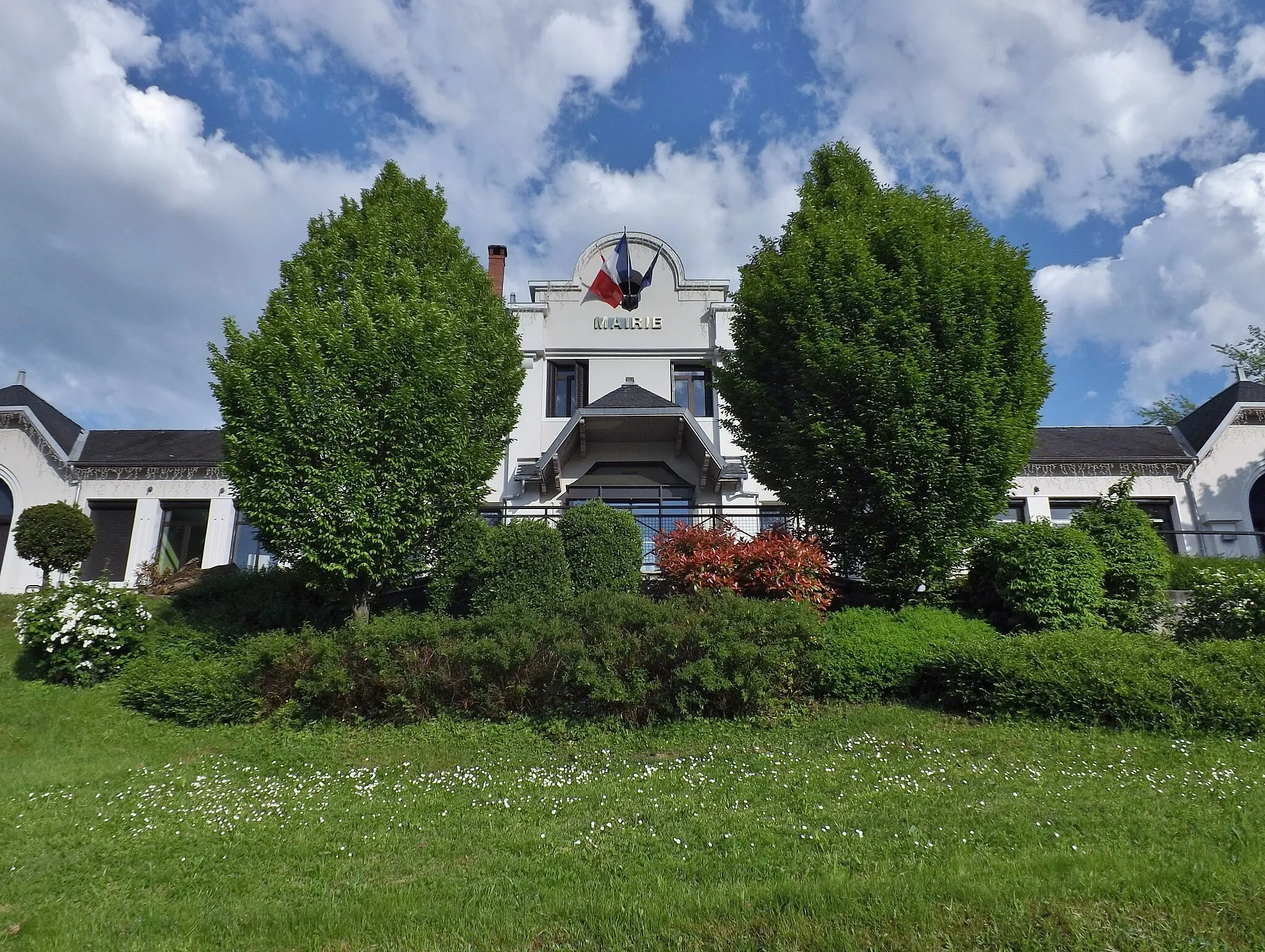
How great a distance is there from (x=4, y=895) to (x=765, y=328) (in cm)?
1094

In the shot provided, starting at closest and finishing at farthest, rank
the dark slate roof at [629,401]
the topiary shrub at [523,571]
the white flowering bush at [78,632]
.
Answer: the white flowering bush at [78,632] < the topiary shrub at [523,571] < the dark slate roof at [629,401]

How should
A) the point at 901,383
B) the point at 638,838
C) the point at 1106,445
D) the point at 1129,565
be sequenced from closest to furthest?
the point at 638,838
the point at 901,383
the point at 1129,565
the point at 1106,445

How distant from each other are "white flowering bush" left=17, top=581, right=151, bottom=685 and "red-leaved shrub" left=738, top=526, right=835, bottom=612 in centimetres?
873

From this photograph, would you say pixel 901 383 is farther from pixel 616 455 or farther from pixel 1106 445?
pixel 1106 445

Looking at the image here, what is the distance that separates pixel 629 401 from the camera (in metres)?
18.5

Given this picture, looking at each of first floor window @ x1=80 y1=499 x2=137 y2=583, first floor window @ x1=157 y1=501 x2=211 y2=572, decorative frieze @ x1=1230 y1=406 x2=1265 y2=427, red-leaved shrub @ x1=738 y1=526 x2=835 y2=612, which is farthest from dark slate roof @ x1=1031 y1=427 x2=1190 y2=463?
first floor window @ x1=80 y1=499 x2=137 y2=583

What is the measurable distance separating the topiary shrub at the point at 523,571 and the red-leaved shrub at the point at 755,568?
1635 millimetres

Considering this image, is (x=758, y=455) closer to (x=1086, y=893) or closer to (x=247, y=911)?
(x=1086, y=893)

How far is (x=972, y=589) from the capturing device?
11.0 metres

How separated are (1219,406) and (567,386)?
18.1m

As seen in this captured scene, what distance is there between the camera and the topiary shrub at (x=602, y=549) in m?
11.2

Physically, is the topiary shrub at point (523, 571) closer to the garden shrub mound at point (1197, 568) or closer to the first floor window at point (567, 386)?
the garden shrub mound at point (1197, 568)

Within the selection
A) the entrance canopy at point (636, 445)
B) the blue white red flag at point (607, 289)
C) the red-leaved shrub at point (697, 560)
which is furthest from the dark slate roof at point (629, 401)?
the red-leaved shrub at point (697, 560)

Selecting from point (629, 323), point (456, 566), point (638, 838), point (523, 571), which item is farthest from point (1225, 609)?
point (629, 323)
